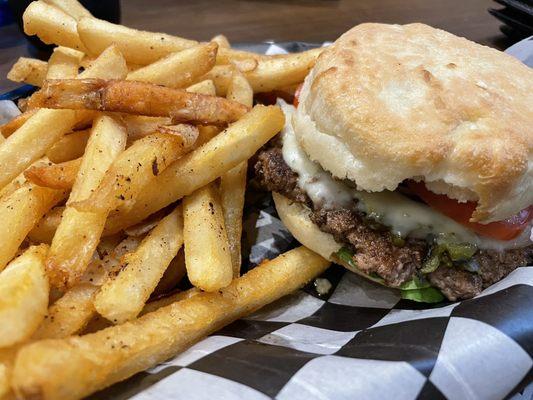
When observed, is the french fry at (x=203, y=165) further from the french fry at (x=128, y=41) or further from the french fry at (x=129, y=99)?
the french fry at (x=128, y=41)

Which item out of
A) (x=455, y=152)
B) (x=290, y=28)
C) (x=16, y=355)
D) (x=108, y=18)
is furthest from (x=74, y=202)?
(x=290, y=28)

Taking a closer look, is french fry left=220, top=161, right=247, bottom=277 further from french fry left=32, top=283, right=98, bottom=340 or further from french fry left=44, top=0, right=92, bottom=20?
french fry left=44, top=0, right=92, bottom=20

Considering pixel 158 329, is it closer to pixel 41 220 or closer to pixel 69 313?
pixel 69 313

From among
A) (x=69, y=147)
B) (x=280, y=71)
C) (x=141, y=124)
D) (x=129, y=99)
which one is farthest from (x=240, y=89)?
(x=69, y=147)

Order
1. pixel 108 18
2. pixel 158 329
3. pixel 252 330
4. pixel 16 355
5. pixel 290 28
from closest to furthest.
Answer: pixel 16 355
pixel 158 329
pixel 252 330
pixel 108 18
pixel 290 28

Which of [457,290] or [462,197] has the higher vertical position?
[462,197]

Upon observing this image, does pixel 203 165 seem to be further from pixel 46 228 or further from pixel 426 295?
pixel 426 295
